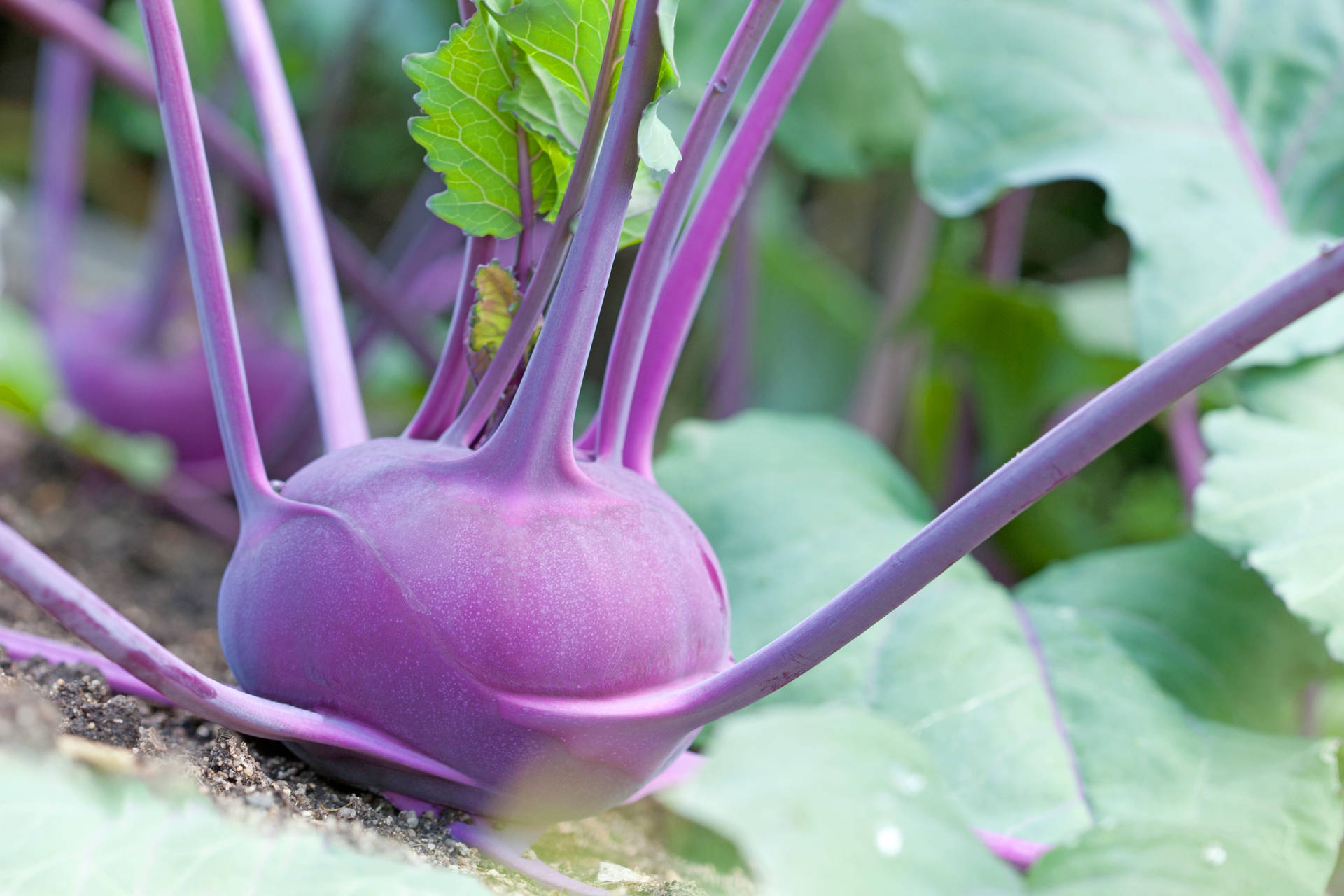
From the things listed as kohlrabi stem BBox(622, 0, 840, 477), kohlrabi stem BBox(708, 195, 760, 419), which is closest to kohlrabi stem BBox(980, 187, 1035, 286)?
kohlrabi stem BBox(708, 195, 760, 419)

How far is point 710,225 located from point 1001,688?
306mm

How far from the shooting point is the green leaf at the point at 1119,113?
76cm

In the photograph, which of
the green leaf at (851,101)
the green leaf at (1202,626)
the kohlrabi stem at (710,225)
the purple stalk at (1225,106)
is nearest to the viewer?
the kohlrabi stem at (710,225)

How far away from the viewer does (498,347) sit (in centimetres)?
44

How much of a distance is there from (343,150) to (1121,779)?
2.38 m

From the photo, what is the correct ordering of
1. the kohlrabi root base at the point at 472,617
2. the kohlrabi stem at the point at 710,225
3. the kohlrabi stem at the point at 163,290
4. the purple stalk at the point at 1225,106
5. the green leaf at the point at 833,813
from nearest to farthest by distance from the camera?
1. the green leaf at the point at 833,813
2. the kohlrabi root base at the point at 472,617
3. the kohlrabi stem at the point at 710,225
4. the purple stalk at the point at 1225,106
5. the kohlrabi stem at the point at 163,290

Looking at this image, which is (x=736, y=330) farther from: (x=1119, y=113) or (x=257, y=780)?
(x=257, y=780)

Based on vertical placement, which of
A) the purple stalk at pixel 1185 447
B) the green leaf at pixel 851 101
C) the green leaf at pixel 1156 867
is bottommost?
the purple stalk at pixel 1185 447

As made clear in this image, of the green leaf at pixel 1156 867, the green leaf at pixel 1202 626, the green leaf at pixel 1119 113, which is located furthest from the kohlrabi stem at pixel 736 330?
the green leaf at pixel 1156 867

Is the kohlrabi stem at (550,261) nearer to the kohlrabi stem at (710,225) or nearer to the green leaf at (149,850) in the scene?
the kohlrabi stem at (710,225)

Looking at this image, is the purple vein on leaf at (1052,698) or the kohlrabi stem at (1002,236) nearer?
the purple vein on leaf at (1052,698)

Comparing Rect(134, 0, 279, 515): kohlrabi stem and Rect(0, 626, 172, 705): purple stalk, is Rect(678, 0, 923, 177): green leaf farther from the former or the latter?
Rect(0, 626, 172, 705): purple stalk

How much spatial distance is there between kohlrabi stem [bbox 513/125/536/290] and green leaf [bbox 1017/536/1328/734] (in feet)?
1.41

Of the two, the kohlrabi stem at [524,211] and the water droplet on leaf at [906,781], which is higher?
the kohlrabi stem at [524,211]
